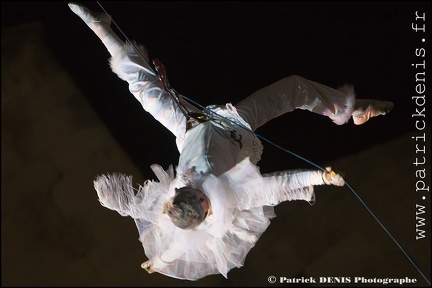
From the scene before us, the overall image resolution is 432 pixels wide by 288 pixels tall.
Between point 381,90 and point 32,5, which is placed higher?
point 32,5

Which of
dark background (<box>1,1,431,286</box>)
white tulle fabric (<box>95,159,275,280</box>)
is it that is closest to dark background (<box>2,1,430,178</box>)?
dark background (<box>1,1,431,286</box>)

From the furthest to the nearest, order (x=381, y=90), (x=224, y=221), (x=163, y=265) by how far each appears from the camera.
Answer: (x=381, y=90)
(x=163, y=265)
(x=224, y=221)

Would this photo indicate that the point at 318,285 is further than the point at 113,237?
No

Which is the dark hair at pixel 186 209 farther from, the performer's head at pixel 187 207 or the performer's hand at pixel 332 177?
the performer's hand at pixel 332 177

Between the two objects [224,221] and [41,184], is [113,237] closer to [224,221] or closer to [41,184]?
[41,184]

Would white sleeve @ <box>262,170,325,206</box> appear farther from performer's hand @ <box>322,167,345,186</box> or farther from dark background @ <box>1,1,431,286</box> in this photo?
dark background @ <box>1,1,431,286</box>

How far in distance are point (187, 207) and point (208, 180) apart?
7 centimetres

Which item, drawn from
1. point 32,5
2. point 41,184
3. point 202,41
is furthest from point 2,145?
point 202,41

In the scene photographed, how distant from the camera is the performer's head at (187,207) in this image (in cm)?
107

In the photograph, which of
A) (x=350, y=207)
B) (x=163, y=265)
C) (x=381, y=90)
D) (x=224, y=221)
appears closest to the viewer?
(x=224, y=221)

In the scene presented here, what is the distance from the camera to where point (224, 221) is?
3.64ft

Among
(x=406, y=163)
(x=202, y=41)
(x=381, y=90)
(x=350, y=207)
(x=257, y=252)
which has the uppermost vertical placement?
(x=202, y=41)

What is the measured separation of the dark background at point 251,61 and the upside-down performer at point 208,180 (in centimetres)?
27

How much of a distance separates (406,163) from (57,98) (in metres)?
1.11
